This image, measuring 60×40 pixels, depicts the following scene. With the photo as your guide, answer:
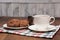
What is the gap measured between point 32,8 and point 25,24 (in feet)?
3.50

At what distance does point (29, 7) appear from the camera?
92.4 inches

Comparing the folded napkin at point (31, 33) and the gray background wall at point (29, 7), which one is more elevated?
the gray background wall at point (29, 7)

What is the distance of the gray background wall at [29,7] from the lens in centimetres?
231

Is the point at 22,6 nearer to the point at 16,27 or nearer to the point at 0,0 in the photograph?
the point at 0,0

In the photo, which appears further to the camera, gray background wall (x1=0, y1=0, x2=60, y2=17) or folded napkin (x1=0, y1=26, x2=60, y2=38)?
gray background wall (x1=0, y1=0, x2=60, y2=17)

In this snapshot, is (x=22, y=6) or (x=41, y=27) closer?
(x=41, y=27)

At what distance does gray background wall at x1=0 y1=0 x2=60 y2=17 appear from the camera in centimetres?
231

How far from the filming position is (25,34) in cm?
116

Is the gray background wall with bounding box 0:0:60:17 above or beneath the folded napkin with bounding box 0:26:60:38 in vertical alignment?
above

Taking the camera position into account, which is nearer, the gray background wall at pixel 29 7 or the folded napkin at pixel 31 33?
the folded napkin at pixel 31 33

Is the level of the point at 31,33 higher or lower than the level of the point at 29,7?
lower

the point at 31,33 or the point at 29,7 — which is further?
the point at 29,7

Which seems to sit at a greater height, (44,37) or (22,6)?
(22,6)

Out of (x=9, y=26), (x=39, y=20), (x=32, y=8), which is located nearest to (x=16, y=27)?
(x=9, y=26)
